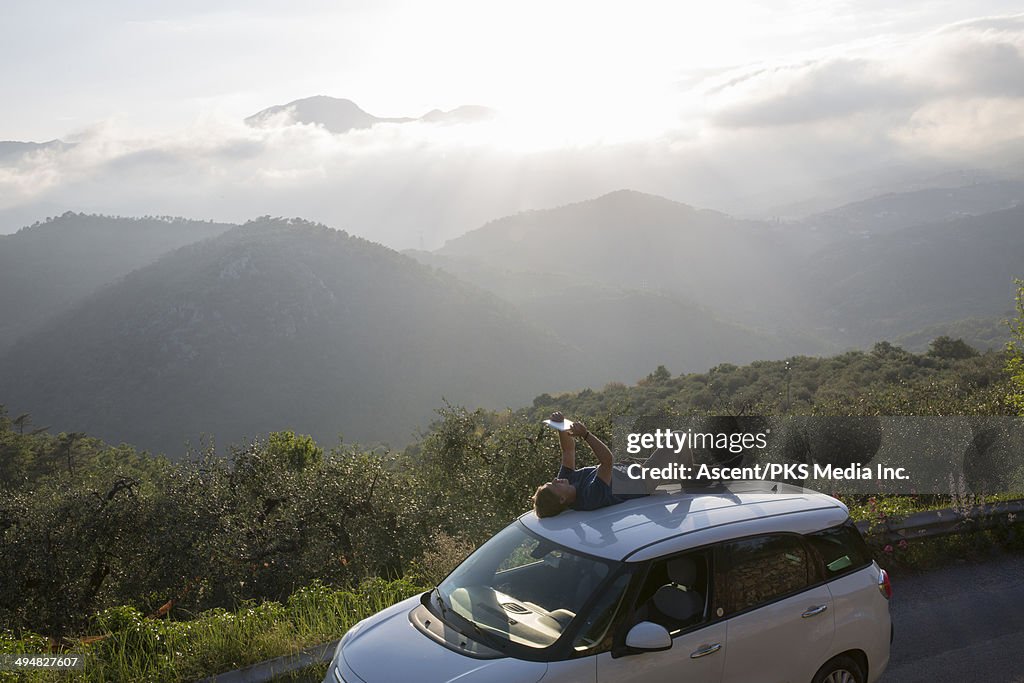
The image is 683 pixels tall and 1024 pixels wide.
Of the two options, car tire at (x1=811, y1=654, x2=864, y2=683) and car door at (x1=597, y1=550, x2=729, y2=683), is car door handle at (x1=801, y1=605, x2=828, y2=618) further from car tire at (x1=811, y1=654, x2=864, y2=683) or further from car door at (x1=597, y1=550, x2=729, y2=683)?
car door at (x1=597, y1=550, x2=729, y2=683)

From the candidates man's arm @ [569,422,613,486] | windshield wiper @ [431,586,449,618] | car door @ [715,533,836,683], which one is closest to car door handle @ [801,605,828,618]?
car door @ [715,533,836,683]

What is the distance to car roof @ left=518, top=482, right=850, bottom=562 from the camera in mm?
4348

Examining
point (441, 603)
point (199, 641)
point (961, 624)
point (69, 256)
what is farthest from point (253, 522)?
point (69, 256)

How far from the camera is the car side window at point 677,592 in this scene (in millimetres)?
4195

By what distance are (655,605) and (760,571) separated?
2.55 ft

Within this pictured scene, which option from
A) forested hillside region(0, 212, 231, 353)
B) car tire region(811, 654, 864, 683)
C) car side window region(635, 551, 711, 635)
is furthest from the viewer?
forested hillside region(0, 212, 231, 353)

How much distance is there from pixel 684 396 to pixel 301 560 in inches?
1155

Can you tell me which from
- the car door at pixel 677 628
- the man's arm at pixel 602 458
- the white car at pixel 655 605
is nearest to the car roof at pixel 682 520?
the white car at pixel 655 605

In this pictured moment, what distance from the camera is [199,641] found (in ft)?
18.7

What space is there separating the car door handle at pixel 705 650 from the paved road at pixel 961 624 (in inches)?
93.9

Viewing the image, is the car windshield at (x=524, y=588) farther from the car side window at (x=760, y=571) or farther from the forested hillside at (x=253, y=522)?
the forested hillside at (x=253, y=522)

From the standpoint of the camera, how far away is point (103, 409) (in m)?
71.2

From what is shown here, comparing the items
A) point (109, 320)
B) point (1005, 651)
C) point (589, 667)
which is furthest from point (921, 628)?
point (109, 320)

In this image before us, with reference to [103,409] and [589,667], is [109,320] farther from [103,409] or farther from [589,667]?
[589,667]
